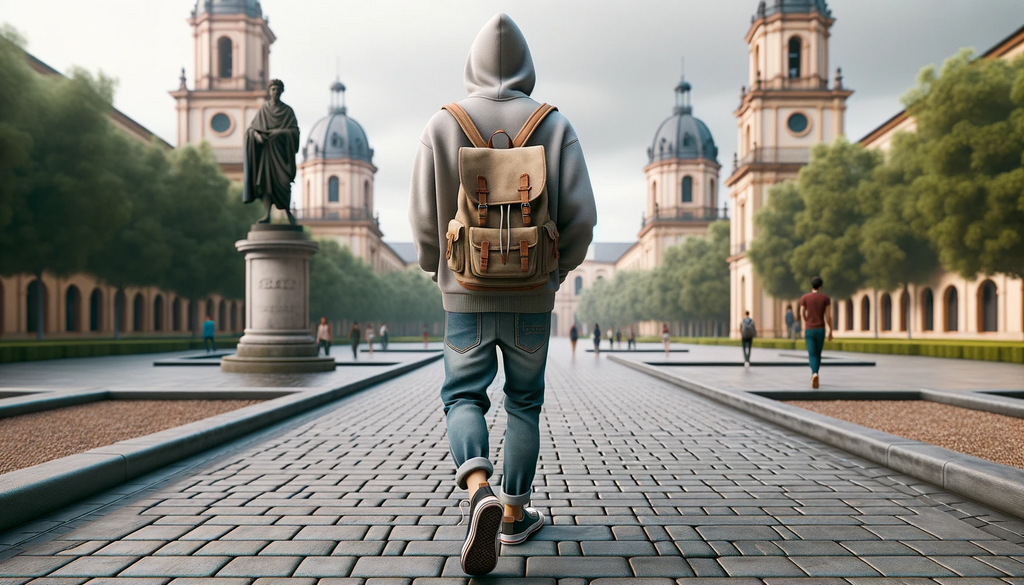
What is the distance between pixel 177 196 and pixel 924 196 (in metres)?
32.5

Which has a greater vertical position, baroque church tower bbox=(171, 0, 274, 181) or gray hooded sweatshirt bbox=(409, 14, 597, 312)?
baroque church tower bbox=(171, 0, 274, 181)

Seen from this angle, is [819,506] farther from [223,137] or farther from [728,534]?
[223,137]

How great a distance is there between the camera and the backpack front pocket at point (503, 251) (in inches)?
134

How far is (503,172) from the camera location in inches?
138

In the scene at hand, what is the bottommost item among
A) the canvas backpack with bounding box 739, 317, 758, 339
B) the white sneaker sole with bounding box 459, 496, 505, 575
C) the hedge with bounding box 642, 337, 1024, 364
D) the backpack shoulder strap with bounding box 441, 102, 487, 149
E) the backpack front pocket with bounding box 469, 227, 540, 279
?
the hedge with bounding box 642, 337, 1024, 364

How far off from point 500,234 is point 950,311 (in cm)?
→ 4200

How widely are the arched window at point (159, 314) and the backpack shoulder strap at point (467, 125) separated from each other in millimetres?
52194

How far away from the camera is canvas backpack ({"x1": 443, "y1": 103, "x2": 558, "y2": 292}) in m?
3.42

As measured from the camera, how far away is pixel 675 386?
46.6 feet

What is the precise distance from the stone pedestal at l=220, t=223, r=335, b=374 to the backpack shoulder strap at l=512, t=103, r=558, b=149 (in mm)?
13517

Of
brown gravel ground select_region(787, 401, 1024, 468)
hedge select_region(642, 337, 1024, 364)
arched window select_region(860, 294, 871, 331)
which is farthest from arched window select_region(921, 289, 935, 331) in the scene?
brown gravel ground select_region(787, 401, 1024, 468)

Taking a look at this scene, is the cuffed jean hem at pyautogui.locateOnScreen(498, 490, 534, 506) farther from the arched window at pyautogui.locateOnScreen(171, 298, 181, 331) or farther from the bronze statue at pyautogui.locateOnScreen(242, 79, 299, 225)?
the arched window at pyautogui.locateOnScreen(171, 298, 181, 331)

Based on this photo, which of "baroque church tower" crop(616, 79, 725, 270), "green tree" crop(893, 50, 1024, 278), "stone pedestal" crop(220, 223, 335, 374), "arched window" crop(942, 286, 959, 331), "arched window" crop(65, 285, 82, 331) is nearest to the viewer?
"stone pedestal" crop(220, 223, 335, 374)

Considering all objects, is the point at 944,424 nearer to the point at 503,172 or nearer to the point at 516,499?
the point at 516,499
